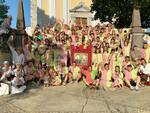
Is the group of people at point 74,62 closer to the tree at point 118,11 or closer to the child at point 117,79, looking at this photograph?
the child at point 117,79

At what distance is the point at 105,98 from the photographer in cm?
1504

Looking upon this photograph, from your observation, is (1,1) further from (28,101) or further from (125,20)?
(28,101)

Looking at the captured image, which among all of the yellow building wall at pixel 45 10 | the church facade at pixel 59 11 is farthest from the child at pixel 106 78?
the yellow building wall at pixel 45 10

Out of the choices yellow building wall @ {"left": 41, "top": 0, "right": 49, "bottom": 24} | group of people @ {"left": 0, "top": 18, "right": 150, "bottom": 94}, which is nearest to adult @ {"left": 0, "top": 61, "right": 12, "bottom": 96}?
group of people @ {"left": 0, "top": 18, "right": 150, "bottom": 94}

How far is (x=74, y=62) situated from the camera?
18.7 metres

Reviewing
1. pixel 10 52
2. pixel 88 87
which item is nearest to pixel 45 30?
pixel 10 52

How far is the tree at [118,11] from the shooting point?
32781 millimetres

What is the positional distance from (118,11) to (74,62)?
1585 cm

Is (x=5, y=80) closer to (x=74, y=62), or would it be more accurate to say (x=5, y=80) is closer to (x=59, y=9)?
(x=74, y=62)

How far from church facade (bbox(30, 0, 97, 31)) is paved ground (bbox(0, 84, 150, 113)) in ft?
97.2

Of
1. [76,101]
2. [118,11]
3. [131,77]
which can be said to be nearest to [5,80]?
[76,101]

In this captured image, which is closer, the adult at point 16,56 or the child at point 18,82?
the child at point 18,82

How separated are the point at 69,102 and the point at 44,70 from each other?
3477 millimetres

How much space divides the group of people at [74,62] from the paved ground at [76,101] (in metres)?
0.60
